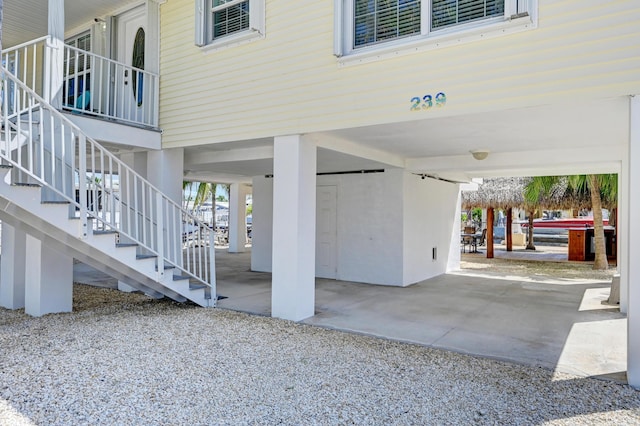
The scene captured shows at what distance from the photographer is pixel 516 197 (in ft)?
55.7

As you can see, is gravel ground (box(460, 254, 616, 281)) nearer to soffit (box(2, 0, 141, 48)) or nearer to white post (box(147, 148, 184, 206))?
white post (box(147, 148, 184, 206))

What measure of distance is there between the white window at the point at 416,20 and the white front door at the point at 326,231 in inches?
205

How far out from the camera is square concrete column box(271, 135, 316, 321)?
20.6ft

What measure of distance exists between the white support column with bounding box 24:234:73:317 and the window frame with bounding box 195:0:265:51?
13.4 feet

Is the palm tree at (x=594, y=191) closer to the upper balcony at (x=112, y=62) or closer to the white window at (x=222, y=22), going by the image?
the white window at (x=222, y=22)

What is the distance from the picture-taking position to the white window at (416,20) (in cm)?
471

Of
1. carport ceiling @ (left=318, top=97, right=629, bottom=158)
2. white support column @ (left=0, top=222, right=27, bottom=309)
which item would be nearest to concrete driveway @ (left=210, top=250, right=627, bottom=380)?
carport ceiling @ (left=318, top=97, right=629, bottom=158)

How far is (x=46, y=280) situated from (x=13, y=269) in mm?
1231

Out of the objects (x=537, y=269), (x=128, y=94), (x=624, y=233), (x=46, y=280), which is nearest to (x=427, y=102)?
(x=624, y=233)

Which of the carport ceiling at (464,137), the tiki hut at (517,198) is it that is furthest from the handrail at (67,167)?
the tiki hut at (517,198)

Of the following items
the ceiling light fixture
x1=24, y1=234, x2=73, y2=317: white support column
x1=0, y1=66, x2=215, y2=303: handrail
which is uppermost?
the ceiling light fixture

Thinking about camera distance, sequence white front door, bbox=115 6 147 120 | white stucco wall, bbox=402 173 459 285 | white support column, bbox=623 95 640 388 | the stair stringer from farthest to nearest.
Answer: white stucco wall, bbox=402 173 459 285 < white front door, bbox=115 6 147 120 < the stair stringer < white support column, bbox=623 95 640 388

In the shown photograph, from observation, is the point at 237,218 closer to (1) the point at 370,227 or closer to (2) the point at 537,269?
(1) the point at 370,227

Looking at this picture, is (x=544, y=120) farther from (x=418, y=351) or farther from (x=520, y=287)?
(x=520, y=287)
